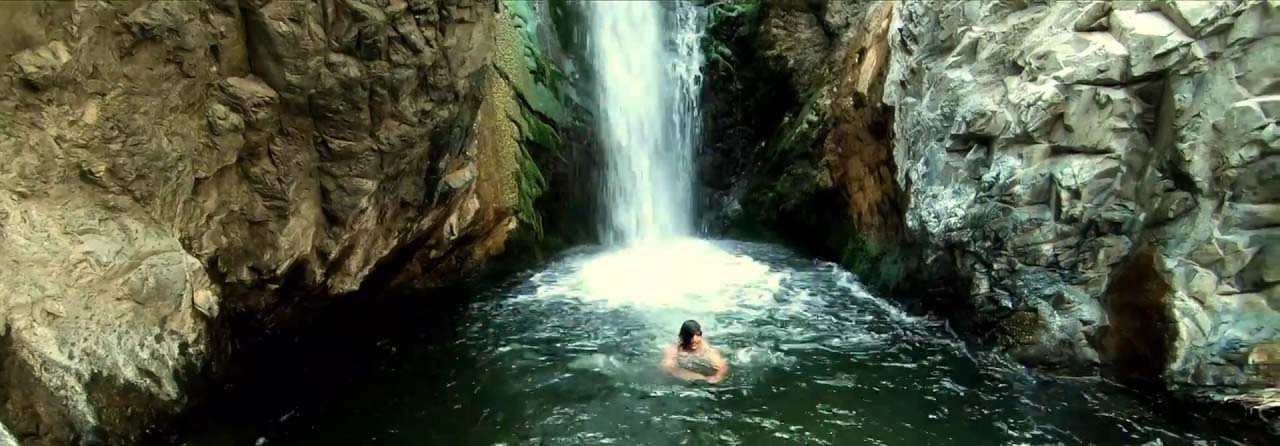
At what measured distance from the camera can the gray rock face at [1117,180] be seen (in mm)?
5703

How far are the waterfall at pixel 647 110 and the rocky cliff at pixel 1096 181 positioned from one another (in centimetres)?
565

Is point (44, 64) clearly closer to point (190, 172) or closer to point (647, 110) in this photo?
point (190, 172)

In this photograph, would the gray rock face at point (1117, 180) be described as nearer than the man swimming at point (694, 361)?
Yes

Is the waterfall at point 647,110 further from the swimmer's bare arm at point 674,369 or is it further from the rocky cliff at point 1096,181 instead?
the swimmer's bare arm at point 674,369

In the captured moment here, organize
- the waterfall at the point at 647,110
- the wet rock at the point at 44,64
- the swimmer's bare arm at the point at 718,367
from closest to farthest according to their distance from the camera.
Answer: the wet rock at the point at 44,64 < the swimmer's bare arm at the point at 718,367 < the waterfall at the point at 647,110

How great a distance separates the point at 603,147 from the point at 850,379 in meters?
7.95

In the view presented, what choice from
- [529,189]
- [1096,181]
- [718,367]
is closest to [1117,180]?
[1096,181]

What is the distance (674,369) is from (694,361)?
23 cm

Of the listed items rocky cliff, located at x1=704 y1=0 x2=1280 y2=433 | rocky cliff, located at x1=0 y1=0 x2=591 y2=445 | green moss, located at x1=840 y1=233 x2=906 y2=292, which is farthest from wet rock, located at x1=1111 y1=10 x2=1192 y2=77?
rocky cliff, located at x1=0 y1=0 x2=591 y2=445

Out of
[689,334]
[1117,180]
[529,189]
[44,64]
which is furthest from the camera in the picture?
[529,189]

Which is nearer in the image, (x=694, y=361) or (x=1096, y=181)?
(x=1096, y=181)

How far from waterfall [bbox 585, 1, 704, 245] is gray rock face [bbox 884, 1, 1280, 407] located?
692cm

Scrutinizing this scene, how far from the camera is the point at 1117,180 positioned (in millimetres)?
6547

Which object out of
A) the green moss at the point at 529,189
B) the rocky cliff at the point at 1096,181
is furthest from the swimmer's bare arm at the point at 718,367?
the green moss at the point at 529,189
